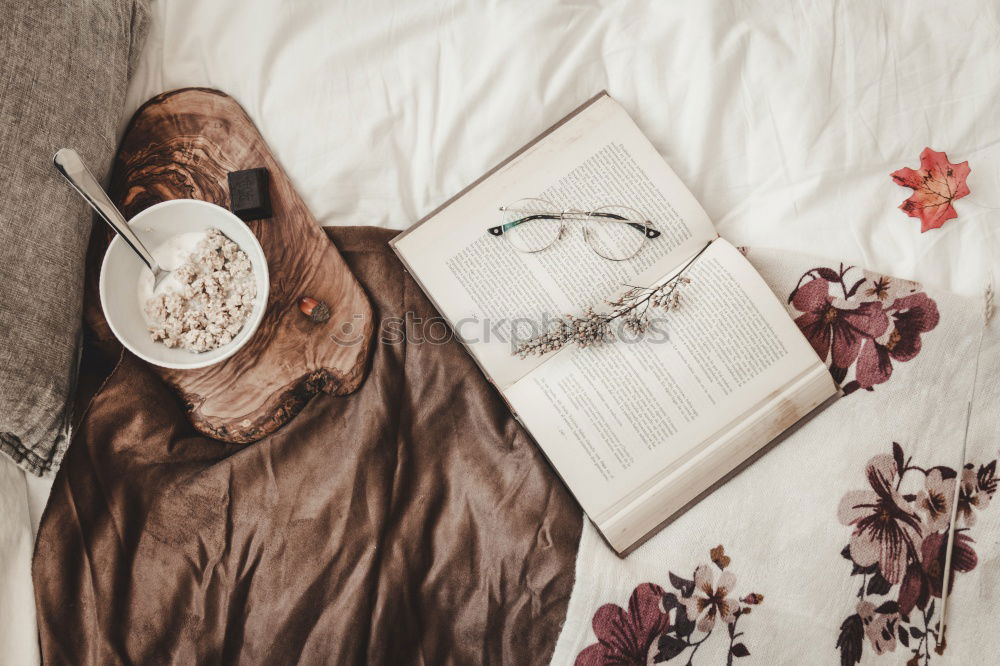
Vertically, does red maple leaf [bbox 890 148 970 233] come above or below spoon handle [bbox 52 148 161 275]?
below

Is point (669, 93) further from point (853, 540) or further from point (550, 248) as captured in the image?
point (853, 540)

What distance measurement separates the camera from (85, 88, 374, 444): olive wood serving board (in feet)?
2.68

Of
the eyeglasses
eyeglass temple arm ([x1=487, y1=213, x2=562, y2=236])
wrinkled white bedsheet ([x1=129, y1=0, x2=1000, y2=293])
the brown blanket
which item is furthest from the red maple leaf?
the brown blanket

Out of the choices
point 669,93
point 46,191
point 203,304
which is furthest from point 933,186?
point 46,191

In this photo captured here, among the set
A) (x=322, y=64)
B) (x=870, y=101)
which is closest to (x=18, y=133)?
(x=322, y=64)

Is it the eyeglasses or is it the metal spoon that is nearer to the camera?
the metal spoon

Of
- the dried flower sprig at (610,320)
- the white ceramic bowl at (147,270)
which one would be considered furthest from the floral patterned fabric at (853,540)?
the white ceramic bowl at (147,270)

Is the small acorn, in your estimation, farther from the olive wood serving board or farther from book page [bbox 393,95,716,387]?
book page [bbox 393,95,716,387]

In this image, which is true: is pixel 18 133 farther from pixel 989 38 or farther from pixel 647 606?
pixel 989 38

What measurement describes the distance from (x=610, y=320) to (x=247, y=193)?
49cm

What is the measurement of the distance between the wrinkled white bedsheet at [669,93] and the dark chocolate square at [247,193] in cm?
6

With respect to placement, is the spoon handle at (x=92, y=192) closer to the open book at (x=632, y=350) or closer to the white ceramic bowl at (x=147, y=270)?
the white ceramic bowl at (x=147, y=270)

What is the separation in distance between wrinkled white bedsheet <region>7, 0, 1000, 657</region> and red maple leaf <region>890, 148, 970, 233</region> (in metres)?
0.02

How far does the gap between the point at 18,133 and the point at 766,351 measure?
92 cm
